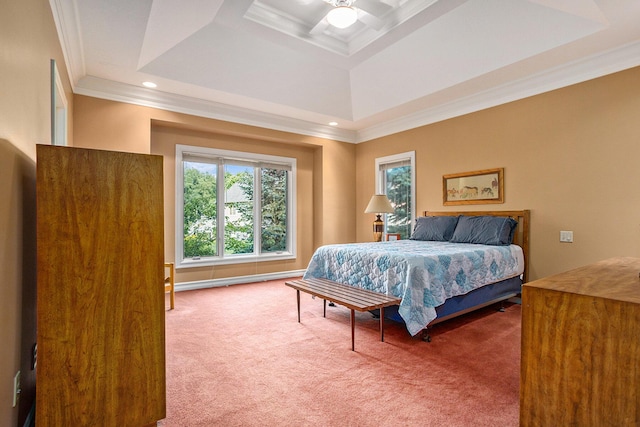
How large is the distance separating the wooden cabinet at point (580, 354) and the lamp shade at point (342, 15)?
9.73 feet

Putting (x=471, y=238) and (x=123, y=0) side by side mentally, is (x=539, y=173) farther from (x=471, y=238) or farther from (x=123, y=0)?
(x=123, y=0)

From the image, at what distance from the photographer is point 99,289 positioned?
1.51 meters

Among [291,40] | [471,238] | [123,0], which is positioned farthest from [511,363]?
[123,0]

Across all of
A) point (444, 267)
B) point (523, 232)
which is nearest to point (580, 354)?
point (444, 267)

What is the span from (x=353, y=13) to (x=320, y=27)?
677 millimetres

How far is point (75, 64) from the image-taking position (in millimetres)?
3352

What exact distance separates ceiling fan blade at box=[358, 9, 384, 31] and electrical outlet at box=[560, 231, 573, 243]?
10.2 ft

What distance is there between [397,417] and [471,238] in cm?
276

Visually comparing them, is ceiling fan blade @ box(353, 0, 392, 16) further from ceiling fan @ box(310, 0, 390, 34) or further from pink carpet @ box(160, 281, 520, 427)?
pink carpet @ box(160, 281, 520, 427)

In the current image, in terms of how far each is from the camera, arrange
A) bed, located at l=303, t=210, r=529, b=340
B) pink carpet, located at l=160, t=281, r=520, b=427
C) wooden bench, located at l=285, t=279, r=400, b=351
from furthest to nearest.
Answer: bed, located at l=303, t=210, r=529, b=340 < wooden bench, located at l=285, t=279, r=400, b=351 < pink carpet, located at l=160, t=281, r=520, b=427

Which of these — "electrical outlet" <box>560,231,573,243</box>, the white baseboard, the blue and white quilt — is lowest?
the white baseboard

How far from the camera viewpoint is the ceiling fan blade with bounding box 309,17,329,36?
11.9ft

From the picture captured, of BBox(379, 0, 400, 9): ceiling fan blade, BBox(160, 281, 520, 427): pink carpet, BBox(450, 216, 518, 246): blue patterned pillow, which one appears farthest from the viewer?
BBox(450, 216, 518, 246): blue patterned pillow

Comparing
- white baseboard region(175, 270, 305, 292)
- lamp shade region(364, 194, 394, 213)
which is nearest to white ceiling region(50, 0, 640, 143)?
lamp shade region(364, 194, 394, 213)
